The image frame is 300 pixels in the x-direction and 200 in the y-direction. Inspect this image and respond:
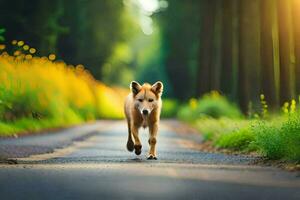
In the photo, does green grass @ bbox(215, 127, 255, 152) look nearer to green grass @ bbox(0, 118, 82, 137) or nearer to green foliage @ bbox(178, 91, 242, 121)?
green grass @ bbox(0, 118, 82, 137)

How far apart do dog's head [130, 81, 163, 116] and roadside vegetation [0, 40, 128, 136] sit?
373 centimetres

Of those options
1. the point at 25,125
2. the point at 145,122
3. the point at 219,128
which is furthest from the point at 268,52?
the point at 145,122

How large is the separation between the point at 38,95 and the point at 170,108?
132ft

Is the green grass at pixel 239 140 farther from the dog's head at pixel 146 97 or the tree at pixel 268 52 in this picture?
the tree at pixel 268 52

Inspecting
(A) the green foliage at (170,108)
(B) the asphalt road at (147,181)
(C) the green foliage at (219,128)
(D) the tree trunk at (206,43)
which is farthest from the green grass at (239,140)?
(A) the green foliage at (170,108)

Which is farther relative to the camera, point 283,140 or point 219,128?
point 219,128

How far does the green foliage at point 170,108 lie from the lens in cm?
6798

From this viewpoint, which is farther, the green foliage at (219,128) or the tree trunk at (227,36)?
the tree trunk at (227,36)

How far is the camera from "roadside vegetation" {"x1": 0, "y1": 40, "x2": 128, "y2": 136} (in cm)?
2794

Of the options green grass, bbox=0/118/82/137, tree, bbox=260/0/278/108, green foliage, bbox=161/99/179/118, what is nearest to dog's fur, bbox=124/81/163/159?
green grass, bbox=0/118/82/137

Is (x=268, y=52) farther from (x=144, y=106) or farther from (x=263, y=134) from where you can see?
(x=144, y=106)

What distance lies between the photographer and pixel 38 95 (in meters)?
31.7

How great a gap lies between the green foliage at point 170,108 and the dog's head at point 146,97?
4967 cm

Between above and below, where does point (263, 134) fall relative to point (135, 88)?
below
